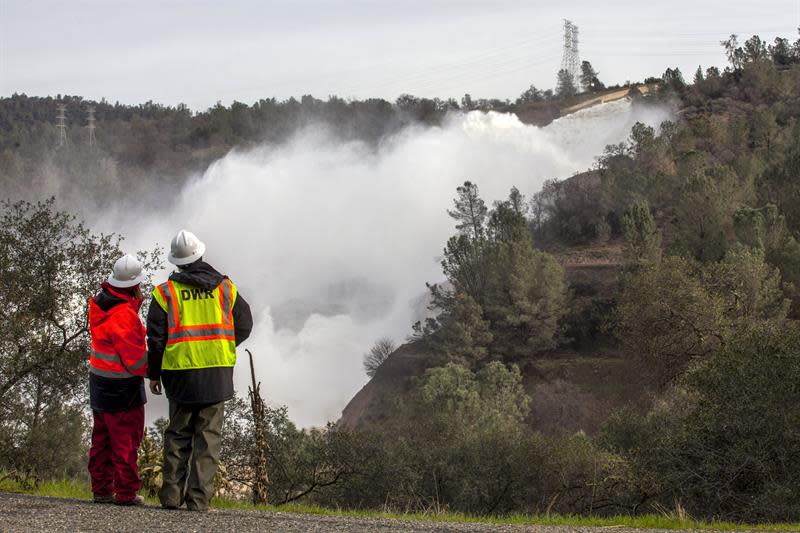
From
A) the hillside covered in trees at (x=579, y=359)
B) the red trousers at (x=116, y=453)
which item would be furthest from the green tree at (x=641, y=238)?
the red trousers at (x=116, y=453)

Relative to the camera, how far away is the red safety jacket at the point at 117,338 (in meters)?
10.7

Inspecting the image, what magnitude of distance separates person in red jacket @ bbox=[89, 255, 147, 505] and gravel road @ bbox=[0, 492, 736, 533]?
435 mm

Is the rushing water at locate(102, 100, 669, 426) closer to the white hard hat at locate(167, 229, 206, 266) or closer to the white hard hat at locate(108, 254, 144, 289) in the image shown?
the white hard hat at locate(108, 254, 144, 289)

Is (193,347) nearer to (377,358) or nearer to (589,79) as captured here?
(377,358)

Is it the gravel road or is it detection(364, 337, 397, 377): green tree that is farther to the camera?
detection(364, 337, 397, 377): green tree

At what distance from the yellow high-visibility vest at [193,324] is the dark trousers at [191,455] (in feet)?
1.46

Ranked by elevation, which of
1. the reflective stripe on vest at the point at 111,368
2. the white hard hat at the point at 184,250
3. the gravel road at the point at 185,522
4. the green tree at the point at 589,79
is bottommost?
the gravel road at the point at 185,522

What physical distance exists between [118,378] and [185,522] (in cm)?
189

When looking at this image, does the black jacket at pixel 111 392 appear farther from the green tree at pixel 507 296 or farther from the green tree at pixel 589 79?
the green tree at pixel 589 79

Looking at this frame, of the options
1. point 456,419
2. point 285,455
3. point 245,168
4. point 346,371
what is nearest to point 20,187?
point 245,168

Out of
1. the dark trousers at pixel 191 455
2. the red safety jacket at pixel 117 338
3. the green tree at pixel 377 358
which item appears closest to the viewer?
the dark trousers at pixel 191 455

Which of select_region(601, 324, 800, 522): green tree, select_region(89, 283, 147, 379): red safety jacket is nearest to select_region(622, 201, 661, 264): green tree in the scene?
select_region(601, 324, 800, 522): green tree

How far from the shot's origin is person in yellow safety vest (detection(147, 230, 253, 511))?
33.7 feet

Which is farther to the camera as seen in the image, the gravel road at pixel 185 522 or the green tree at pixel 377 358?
the green tree at pixel 377 358
